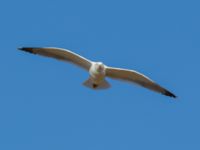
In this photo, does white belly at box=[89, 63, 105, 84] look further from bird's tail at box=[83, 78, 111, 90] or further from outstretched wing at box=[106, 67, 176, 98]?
outstretched wing at box=[106, 67, 176, 98]

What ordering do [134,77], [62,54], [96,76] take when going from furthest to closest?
[134,77], [62,54], [96,76]

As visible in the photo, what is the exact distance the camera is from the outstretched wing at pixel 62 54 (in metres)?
24.7

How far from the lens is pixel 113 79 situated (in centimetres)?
2508

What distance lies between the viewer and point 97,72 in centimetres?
2408

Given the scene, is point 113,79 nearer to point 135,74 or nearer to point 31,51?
point 135,74

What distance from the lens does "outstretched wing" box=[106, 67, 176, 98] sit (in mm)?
24891

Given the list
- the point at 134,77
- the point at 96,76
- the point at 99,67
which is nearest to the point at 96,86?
the point at 96,76

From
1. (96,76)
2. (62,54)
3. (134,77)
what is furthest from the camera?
(134,77)

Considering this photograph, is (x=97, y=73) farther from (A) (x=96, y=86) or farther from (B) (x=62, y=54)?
(B) (x=62, y=54)

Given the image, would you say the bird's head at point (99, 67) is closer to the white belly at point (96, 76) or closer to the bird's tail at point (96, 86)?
the white belly at point (96, 76)

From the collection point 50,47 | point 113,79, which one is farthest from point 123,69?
point 50,47

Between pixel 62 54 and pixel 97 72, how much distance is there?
129 cm

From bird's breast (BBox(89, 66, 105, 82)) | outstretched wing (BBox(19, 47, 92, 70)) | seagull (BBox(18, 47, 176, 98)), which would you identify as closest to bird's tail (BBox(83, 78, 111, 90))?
seagull (BBox(18, 47, 176, 98))

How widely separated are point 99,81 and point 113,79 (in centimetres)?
107
